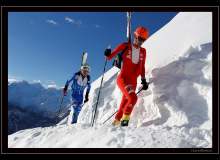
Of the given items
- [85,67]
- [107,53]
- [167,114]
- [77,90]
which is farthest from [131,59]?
[77,90]

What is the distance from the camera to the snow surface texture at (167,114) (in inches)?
110

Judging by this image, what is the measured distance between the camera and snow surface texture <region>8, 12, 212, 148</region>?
9.15 feet

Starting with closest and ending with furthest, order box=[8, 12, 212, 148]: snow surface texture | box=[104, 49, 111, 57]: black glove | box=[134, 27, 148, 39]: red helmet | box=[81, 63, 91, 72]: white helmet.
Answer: box=[8, 12, 212, 148]: snow surface texture < box=[134, 27, 148, 39]: red helmet < box=[104, 49, 111, 57]: black glove < box=[81, 63, 91, 72]: white helmet

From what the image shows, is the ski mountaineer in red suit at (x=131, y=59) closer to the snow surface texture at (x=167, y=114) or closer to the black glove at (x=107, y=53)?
the black glove at (x=107, y=53)

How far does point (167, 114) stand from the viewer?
4.12 m

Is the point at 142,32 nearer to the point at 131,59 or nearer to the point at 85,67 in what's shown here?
the point at 131,59

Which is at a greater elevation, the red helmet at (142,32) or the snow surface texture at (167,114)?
the red helmet at (142,32)

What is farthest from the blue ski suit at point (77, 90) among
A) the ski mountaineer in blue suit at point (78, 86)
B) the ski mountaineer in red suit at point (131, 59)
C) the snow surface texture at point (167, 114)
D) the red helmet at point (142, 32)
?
the red helmet at point (142, 32)

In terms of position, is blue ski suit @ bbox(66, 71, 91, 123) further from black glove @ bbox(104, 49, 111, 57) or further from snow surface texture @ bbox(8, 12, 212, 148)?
black glove @ bbox(104, 49, 111, 57)

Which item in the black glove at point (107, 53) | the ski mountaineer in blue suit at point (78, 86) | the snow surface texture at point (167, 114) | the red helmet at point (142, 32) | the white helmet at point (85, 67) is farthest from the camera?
the white helmet at point (85, 67)

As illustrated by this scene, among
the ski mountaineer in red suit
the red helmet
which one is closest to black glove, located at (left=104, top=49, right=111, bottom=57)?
the ski mountaineer in red suit

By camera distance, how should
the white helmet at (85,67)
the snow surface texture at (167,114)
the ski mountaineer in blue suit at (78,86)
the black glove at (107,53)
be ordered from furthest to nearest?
the white helmet at (85,67) → the ski mountaineer in blue suit at (78,86) → the black glove at (107,53) → the snow surface texture at (167,114)
